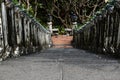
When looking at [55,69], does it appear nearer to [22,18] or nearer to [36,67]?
[36,67]

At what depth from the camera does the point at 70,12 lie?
17938 millimetres

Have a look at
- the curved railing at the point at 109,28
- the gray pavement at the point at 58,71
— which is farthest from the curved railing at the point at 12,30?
the curved railing at the point at 109,28

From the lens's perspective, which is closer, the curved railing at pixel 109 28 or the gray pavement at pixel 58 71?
the gray pavement at pixel 58 71

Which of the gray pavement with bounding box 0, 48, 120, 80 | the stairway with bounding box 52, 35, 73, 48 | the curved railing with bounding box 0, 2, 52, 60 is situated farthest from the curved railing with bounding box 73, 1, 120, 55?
the stairway with bounding box 52, 35, 73, 48

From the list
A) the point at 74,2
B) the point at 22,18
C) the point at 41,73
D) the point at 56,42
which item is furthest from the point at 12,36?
the point at 74,2

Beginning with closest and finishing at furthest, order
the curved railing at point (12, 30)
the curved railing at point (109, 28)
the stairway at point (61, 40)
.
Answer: the curved railing at point (12, 30) < the curved railing at point (109, 28) < the stairway at point (61, 40)

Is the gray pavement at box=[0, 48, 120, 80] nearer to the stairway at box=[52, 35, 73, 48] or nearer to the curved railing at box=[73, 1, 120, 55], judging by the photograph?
the curved railing at box=[73, 1, 120, 55]

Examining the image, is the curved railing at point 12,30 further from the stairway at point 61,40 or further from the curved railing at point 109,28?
the stairway at point 61,40

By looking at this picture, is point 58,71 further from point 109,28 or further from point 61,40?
point 61,40

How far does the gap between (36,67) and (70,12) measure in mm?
14831

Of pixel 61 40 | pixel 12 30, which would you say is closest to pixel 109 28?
pixel 12 30

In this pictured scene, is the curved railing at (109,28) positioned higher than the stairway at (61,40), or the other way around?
the curved railing at (109,28)

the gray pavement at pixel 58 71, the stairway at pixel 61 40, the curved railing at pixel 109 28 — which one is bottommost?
the stairway at pixel 61 40

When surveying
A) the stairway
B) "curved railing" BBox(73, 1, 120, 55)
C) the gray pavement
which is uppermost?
A: "curved railing" BBox(73, 1, 120, 55)
